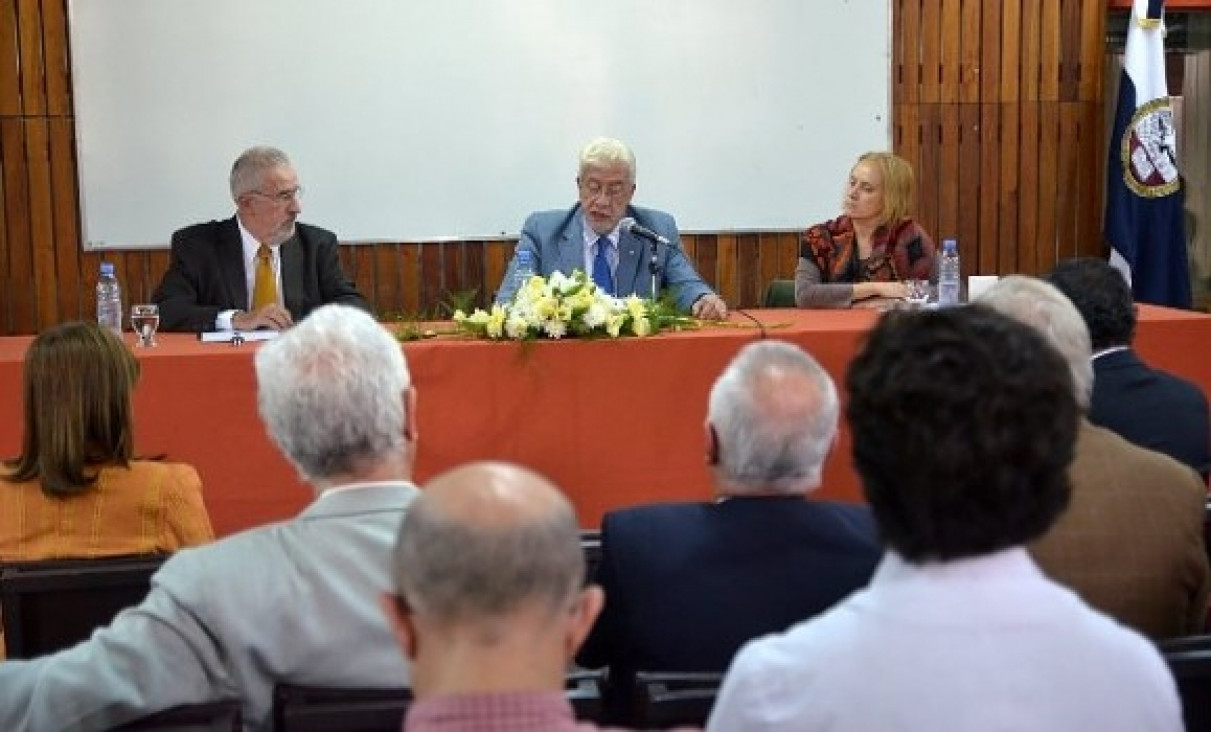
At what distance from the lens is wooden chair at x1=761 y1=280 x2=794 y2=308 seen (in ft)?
17.5

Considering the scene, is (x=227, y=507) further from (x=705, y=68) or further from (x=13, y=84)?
(x=705, y=68)

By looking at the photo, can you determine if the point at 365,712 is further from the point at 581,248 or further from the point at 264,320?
the point at 581,248

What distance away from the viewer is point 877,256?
5270 millimetres

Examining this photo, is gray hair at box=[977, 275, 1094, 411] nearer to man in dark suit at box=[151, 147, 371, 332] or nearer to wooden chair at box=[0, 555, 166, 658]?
wooden chair at box=[0, 555, 166, 658]

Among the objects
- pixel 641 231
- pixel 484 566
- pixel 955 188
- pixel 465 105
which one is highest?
pixel 465 105

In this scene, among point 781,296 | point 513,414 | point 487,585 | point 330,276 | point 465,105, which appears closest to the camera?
point 487,585

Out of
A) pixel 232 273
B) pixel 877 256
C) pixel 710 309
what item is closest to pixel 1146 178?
pixel 877 256

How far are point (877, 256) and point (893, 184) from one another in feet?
0.91

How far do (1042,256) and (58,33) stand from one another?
15.3 ft

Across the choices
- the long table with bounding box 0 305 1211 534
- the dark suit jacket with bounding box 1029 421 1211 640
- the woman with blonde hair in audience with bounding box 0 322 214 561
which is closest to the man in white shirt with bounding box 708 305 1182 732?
the dark suit jacket with bounding box 1029 421 1211 640

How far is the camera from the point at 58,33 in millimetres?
6027

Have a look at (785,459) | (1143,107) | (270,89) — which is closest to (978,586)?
(785,459)

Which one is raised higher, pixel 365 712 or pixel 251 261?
pixel 251 261

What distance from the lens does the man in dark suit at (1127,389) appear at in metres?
3.04
